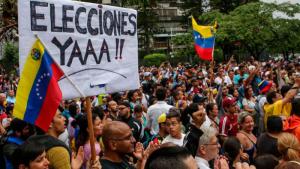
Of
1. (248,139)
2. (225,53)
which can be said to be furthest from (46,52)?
(225,53)

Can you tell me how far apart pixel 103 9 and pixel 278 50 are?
3084cm

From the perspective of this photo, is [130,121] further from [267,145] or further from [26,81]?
[26,81]

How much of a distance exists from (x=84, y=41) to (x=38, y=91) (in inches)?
26.0

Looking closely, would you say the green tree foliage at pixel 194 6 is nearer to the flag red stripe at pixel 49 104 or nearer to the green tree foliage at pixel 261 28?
the green tree foliage at pixel 261 28

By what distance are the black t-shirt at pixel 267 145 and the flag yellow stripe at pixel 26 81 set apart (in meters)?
2.82

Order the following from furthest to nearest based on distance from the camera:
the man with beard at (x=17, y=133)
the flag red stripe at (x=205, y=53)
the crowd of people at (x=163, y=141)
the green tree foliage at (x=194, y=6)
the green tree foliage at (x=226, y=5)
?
the green tree foliage at (x=194, y=6), the green tree foliage at (x=226, y=5), the flag red stripe at (x=205, y=53), the man with beard at (x=17, y=133), the crowd of people at (x=163, y=141)

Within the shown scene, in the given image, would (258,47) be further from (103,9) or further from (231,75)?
(103,9)

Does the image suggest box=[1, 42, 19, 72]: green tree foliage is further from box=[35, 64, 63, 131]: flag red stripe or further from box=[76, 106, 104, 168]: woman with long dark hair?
box=[35, 64, 63, 131]: flag red stripe

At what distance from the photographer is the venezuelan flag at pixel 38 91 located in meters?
3.68

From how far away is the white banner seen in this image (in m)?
3.68

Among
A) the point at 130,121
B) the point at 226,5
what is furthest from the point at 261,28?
the point at 130,121

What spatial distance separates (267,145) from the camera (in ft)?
17.3

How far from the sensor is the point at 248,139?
19.1 ft

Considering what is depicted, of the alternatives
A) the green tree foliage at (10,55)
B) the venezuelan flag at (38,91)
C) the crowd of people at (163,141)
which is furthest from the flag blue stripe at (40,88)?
the green tree foliage at (10,55)
